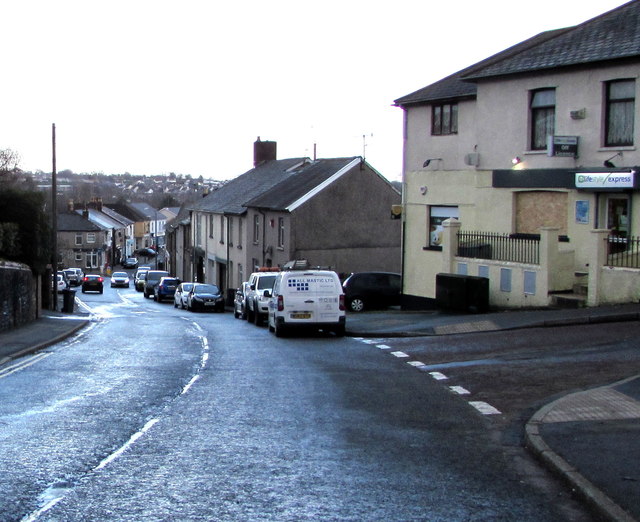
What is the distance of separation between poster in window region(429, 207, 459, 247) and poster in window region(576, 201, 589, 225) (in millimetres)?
6051

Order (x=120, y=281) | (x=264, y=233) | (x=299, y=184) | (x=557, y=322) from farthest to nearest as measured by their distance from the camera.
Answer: (x=120, y=281)
(x=264, y=233)
(x=299, y=184)
(x=557, y=322)

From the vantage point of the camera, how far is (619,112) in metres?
23.9

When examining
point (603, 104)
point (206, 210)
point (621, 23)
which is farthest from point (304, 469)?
point (206, 210)

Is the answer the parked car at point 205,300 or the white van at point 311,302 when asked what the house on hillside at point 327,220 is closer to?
the parked car at point 205,300

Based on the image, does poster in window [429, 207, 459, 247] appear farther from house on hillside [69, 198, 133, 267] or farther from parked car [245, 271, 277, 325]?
house on hillside [69, 198, 133, 267]

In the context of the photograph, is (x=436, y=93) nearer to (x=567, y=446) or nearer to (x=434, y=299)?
(x=434, y=299)

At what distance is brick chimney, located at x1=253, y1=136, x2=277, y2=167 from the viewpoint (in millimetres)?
65562

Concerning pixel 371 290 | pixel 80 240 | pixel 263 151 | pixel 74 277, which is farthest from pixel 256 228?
pixel 80 240

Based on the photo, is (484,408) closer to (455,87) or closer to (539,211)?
(539,211)

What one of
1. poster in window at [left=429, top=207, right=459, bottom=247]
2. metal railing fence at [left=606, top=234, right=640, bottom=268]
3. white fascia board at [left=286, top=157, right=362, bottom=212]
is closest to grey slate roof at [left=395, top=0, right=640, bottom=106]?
poster in window at [left=429, top=207, right=459, bottom=247]

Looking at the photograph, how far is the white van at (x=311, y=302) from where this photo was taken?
2338 cm

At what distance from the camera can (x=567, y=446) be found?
875 cm

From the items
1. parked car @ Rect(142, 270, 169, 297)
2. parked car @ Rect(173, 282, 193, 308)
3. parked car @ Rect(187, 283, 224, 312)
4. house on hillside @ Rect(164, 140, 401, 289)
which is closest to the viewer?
parked car @ Rect(187, 283, 224, 312)

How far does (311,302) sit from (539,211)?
320 inches
